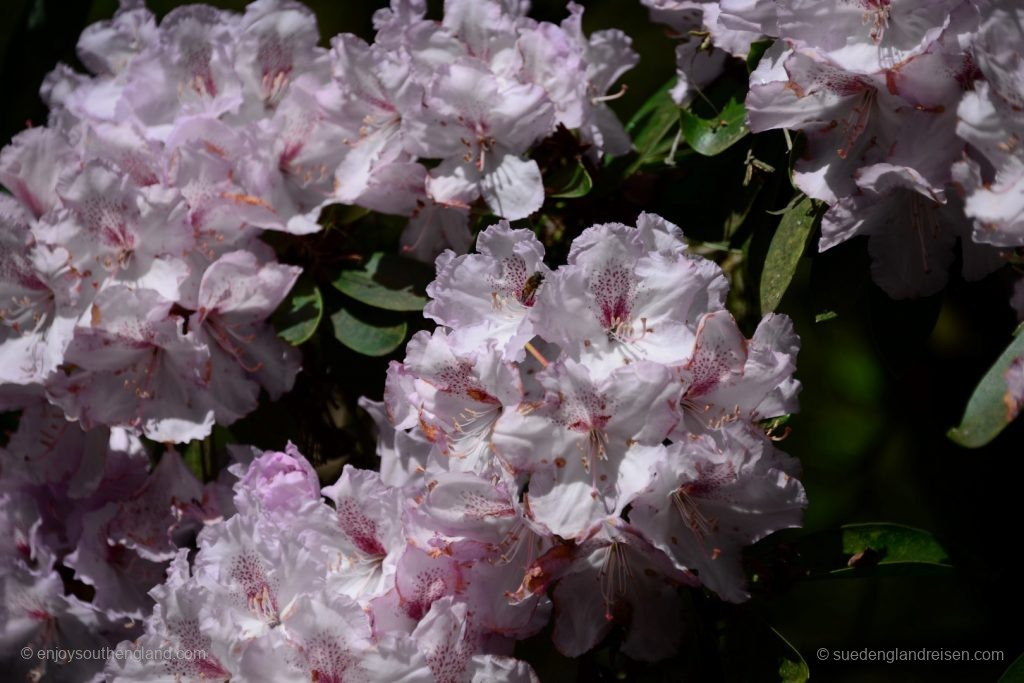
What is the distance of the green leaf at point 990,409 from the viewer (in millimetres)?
883

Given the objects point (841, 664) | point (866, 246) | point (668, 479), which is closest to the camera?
point (668, 479)

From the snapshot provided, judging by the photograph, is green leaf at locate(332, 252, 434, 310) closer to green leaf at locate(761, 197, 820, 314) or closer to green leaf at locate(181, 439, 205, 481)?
green leaf at locate(181, 439, 205, 481)

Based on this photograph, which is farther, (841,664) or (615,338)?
(841,664)

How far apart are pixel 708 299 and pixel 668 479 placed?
161 millimetres

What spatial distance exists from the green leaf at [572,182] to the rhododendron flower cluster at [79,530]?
18.1 inches

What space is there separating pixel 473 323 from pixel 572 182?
0.80ft

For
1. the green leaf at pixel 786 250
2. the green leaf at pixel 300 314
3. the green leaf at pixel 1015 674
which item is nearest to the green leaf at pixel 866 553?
the green leaf at pixel 1015 674

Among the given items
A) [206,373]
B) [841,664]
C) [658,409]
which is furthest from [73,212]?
[841,664]

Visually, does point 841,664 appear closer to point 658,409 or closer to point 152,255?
point 658,409

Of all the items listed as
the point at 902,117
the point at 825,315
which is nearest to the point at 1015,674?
the point at 825,315

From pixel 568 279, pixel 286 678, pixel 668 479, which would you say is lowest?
pixel 286 678

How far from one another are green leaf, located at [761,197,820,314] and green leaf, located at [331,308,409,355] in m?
0.37

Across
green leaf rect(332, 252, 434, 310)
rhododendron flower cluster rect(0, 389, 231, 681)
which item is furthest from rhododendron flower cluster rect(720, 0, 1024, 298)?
rhododendron flower cluster rect(0, 389, 231, 681)

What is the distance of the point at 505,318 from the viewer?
1020mm
